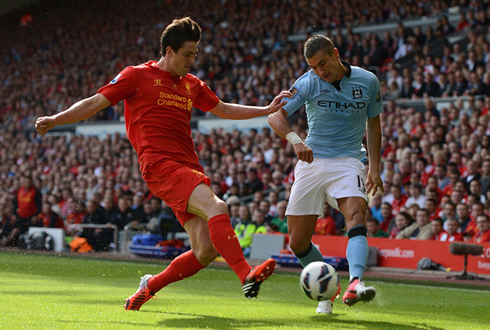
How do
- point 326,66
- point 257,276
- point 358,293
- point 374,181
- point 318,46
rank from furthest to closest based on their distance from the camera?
point 374,181 < point 326,66 < point 318,46 < point 358,293 < point 257,276

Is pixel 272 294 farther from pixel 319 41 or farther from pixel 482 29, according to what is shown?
pixel 482 29

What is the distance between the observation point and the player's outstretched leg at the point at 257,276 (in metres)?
5.16

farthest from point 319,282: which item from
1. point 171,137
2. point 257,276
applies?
point 171,137

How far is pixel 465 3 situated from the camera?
21031mm

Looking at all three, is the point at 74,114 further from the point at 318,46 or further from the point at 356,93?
the point at 356,93

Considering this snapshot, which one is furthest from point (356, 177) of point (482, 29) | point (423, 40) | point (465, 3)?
point (465, 3)

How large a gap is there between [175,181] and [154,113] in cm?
62

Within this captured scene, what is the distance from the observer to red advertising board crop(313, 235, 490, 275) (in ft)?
40.0

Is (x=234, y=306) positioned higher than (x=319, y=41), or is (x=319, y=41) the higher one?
(x=319, y=41)

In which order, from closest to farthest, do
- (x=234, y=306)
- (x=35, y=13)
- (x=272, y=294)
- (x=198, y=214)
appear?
(x=198, y=214)
(x=234, y=306)
(x=272, y=294)
(x=35, y=13)

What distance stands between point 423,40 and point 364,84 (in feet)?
46.0

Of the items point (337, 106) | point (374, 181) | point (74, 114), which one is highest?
point (337, 106)

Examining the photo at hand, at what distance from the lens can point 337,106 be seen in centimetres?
654

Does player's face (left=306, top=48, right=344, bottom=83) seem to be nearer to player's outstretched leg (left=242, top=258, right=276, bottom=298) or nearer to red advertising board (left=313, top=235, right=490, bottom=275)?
player's outstretched leg (left=242, top=258, right=276, bottom=298)
